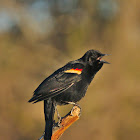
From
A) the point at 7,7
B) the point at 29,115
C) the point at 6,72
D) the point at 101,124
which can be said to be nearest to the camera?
the point at 101,124

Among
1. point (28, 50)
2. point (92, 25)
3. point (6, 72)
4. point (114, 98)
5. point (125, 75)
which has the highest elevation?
point (92, 25)

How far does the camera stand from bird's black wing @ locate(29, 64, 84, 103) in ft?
15.1

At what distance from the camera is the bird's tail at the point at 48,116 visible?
4363 millimetres

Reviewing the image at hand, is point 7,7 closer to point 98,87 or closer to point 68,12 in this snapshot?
point 68,12

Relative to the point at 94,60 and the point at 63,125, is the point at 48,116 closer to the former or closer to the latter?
the point at 63,125

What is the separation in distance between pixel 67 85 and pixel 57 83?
0.19m

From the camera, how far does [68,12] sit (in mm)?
15352

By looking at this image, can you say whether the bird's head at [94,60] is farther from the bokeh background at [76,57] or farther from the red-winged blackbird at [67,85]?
the bokeh background at [76,57]

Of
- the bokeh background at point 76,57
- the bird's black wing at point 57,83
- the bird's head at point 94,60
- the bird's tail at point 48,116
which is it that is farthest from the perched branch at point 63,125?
the bokeh background at point 76,57

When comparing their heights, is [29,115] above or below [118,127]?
above

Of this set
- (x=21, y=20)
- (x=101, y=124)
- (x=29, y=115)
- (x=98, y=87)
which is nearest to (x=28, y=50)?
(x=21, y=20)

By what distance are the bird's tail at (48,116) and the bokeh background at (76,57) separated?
21.9 ft

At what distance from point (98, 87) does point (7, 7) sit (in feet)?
21.8

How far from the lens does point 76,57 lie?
1307cm
